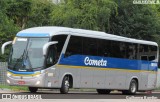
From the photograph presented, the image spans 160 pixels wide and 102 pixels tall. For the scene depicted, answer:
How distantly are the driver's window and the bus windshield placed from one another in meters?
0.37

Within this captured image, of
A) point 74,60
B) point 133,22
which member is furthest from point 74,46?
point 133,22

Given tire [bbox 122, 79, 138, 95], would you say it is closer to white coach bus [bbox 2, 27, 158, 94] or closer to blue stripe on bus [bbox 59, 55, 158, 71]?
white coach bus [bbox 2, 27, 158, 94]

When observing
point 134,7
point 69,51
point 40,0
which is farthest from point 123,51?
point 40,0

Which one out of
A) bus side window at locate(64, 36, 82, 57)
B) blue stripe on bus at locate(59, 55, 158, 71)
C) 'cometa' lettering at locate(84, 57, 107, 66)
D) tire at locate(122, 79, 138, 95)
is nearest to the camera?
A: bus side window at locate(64, 36, 82, 57)

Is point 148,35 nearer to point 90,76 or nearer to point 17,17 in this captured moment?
point 17,17

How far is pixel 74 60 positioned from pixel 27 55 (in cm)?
296

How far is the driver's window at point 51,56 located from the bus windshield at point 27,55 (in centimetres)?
37

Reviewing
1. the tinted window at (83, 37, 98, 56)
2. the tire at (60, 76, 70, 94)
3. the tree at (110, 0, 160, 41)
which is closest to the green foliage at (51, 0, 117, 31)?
the tree at (110, 0, 160, 41)

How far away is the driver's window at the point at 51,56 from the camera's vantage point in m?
24.2

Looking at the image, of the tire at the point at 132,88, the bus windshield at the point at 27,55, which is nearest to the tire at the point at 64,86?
the bus windshield at the point at 27,55

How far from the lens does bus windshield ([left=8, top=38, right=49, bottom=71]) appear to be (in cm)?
2413

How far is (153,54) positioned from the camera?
111 ft

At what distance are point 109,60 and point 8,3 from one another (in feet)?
74.3

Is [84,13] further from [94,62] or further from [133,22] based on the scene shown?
[94,62]
